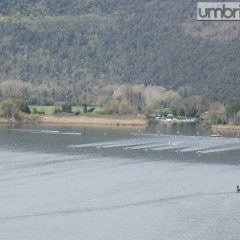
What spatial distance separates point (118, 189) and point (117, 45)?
110339mm

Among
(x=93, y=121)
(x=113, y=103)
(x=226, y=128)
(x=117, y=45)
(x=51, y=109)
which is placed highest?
(x=117, y=45)

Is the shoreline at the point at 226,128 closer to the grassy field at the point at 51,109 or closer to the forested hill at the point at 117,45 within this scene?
the grassy field at the point at 51,109

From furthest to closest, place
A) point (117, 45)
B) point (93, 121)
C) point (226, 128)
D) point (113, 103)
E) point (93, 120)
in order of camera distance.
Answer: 1. point (117, 45)
2. point (113, 103)
3. point (93, 120)
4. point (93, 121)
5. point (226, 128)

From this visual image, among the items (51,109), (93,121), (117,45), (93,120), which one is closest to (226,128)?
(93,121)

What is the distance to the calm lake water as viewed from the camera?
3444 centimetres

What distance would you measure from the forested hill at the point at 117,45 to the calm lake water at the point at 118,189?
58.7 m

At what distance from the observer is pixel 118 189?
1713 inches

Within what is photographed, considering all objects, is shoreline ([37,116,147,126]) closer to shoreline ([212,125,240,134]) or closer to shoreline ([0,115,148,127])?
shoreline ([0,115,148,127])

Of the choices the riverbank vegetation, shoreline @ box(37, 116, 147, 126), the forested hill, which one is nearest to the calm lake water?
shoreline @ box(37, 116, 147, 126)

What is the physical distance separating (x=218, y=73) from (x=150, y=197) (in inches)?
3644

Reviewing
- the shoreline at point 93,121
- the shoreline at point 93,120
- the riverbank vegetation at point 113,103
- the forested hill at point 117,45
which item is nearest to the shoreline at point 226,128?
the riverbank vegetation at point 113,103

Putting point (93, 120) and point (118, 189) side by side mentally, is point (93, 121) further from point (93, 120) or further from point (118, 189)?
point (118, 189)

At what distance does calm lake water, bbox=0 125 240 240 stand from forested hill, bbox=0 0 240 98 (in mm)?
58674

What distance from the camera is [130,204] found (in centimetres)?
3934
